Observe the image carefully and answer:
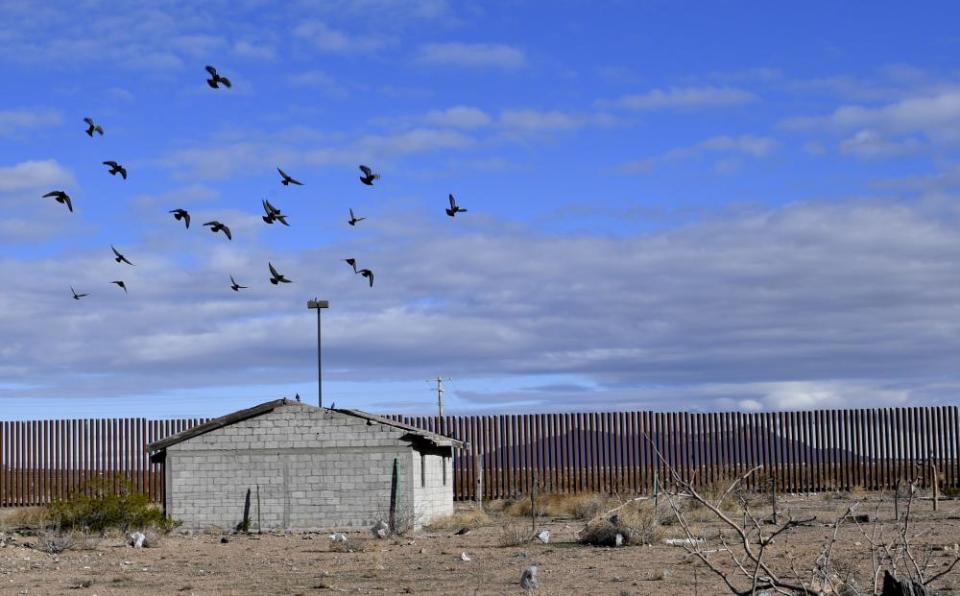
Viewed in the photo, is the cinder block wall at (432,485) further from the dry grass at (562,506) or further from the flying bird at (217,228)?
the flying bird at (217,228)

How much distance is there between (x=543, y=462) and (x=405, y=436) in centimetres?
914

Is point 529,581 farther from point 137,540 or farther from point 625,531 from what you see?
point 137,540

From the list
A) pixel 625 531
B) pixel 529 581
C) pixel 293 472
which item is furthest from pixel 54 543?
pixel 529 581

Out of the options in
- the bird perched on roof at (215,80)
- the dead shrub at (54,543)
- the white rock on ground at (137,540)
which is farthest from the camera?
the white rock on ground at (137,540)

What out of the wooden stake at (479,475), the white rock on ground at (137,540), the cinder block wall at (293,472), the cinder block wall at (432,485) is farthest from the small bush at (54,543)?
the wooden stake at (479,475)

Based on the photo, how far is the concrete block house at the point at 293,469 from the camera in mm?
27203

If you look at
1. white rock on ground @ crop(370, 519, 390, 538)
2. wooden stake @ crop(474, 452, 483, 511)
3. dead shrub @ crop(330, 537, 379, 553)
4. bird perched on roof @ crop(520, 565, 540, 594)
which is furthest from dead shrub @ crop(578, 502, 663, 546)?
wooden stake @ crop(474, 452, 483, 511)

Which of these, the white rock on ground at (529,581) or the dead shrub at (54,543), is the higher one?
the white rock on ground at (529,581)

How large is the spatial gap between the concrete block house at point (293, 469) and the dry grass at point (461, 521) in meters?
0.48

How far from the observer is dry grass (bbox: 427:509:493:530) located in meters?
27.1

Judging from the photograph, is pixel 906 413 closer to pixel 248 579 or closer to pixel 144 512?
pixel 144 512

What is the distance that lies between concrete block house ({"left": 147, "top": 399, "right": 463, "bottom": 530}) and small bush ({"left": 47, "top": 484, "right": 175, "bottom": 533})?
1.88 meters

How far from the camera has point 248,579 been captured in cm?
1744

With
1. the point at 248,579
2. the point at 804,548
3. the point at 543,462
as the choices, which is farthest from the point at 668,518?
the point at 543,462
